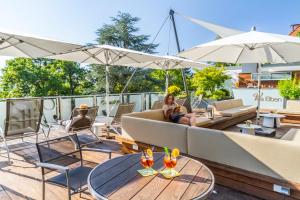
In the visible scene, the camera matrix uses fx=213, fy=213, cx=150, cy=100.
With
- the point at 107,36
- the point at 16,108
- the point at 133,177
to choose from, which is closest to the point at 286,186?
the point at 133,177

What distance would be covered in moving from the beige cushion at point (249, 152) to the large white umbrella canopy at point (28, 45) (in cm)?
295

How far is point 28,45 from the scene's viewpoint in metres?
4.61

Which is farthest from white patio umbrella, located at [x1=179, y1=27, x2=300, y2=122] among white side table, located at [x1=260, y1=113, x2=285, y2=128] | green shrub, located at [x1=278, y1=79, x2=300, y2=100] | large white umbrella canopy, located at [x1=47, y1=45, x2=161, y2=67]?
green shrub, located at [x1=278, y1=79, x2=300, y2=100]

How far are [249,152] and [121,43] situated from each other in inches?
701

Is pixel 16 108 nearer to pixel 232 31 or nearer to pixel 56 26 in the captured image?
pixel 232 31

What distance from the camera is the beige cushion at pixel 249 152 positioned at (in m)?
2.54

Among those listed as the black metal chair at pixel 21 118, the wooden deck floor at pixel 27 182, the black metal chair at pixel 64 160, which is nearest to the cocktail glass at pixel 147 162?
the black metal chair at pixel 64 160

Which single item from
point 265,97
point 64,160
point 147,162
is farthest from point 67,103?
point 265,97

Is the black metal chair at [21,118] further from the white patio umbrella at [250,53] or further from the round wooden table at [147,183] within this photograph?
the white patio umbrella at [250,53]

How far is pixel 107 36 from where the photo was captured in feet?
61.9

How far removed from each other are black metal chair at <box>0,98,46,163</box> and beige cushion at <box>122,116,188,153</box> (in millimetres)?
1974

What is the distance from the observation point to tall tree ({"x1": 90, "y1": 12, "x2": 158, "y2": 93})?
18.9 metres

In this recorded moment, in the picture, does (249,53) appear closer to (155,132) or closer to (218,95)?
(155,132)

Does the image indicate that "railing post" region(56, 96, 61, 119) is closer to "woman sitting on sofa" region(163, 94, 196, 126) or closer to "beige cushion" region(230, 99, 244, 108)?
"woman sitting on sofa" region(163, 94, 196, 126)
